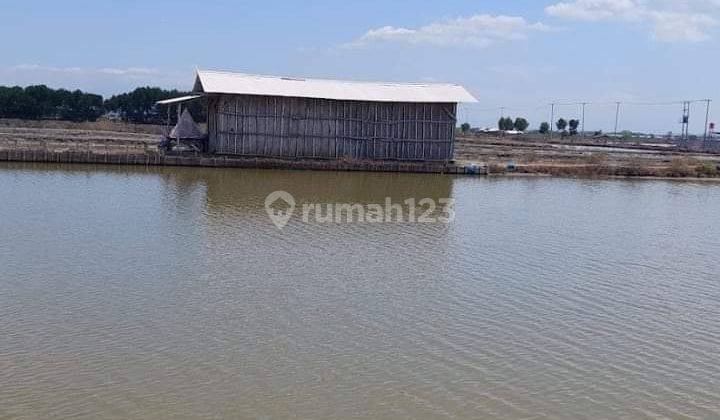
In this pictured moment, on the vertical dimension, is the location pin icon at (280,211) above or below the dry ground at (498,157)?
below

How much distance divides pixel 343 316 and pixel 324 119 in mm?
20719

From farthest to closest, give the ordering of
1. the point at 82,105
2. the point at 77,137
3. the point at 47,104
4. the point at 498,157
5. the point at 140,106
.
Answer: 1. the point at 140,106
2. the point at 82,105
3. the point at 47,104
4. the point at 498,157
5. the point at 77,137

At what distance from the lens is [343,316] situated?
9445 millimetres

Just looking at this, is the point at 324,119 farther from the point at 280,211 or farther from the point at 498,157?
the point at 280,211

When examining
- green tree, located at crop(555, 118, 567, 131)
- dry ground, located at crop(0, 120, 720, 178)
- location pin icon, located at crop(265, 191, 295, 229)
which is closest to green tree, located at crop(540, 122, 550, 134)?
green tree, located at crop(555, 118, 567, 131)

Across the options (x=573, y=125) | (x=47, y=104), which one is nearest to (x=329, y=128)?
(x=47, y=104)

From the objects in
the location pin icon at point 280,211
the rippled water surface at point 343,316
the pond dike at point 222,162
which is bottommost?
the rippled water surface at point 343,316

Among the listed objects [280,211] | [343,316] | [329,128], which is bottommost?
[343,316]

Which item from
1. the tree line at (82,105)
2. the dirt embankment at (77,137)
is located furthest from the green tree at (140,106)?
the dirt embankment at (77,137)

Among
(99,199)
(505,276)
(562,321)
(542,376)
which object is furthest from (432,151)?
(542,376)

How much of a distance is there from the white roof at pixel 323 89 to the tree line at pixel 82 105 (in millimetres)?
14139

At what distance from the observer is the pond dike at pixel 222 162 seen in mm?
26281

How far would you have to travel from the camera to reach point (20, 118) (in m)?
45.3

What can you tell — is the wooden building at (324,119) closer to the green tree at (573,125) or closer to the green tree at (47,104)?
the green tree at (47,104)
